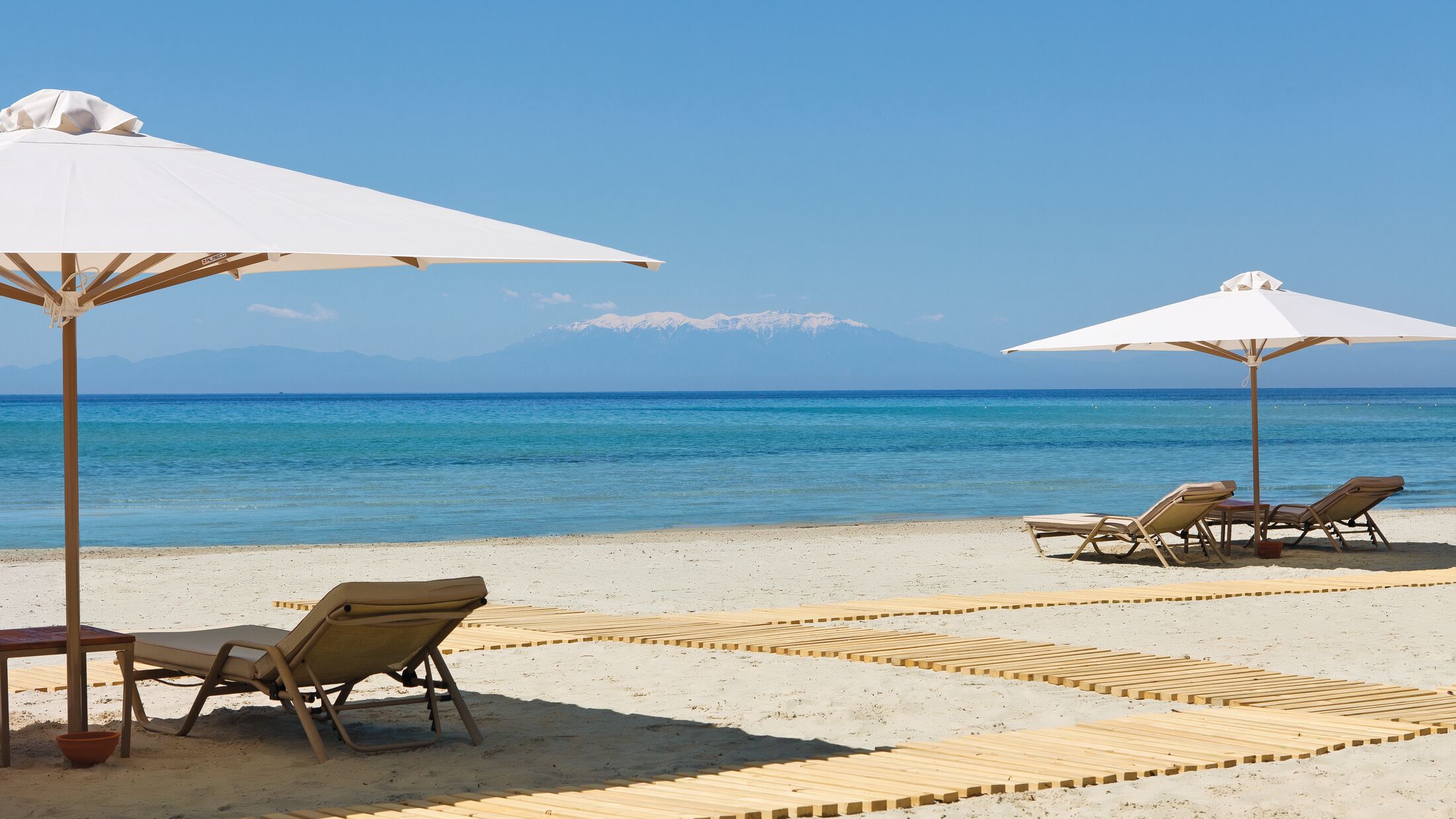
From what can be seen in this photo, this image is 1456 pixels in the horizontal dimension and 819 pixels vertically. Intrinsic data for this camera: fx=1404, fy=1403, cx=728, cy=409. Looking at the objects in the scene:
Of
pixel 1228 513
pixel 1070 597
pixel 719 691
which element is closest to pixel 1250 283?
pixel 1228 513

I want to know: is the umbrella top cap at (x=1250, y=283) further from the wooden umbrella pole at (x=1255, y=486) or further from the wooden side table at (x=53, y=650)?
the wooden side table at (x=53, y=650)

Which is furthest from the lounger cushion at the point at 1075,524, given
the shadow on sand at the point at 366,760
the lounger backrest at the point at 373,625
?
the lounger backrest at the point at 373,625

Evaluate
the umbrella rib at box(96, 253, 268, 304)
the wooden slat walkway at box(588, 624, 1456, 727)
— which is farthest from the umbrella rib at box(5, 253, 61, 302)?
the wooden slat walkway at box(588, 624, 1456, 727)

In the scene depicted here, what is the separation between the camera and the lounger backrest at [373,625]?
4.61 m

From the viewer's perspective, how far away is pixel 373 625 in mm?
4699

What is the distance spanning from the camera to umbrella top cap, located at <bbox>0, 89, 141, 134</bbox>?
183 inches

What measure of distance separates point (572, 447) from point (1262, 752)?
127ft

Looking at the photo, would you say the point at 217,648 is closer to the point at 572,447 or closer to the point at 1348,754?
the point at 1348,754

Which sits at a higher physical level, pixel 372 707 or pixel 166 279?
pixel 166 279

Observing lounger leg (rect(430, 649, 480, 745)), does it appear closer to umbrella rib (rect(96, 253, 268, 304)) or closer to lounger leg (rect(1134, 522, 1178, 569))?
umbrella rib (rect(96, 253, 268, 304))

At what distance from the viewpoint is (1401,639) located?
713cm

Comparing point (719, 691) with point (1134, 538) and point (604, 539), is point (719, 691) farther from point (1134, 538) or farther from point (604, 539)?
point (604, 539)

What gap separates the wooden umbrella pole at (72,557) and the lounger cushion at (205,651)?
14.2 inches

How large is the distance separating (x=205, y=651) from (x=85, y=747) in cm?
53
